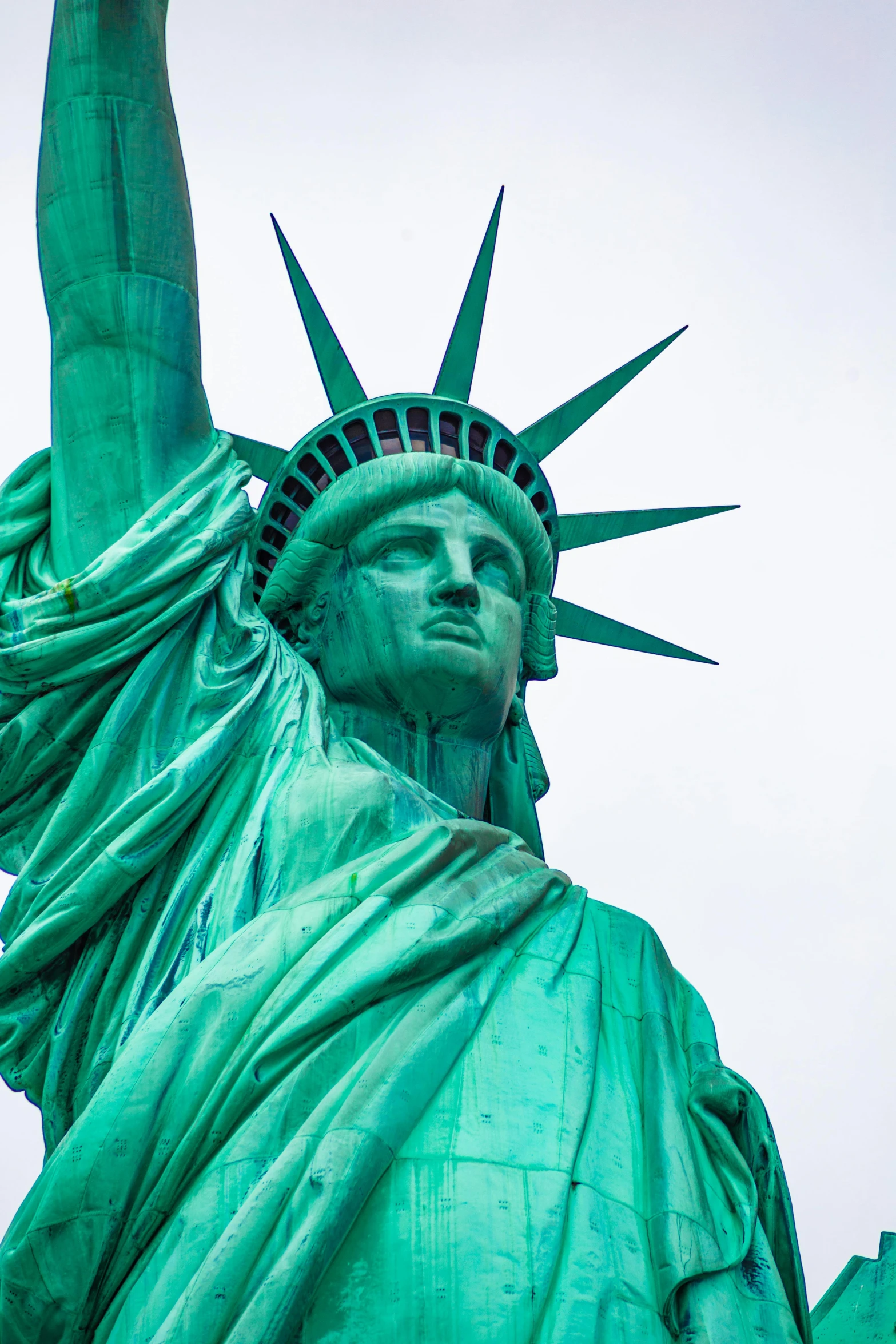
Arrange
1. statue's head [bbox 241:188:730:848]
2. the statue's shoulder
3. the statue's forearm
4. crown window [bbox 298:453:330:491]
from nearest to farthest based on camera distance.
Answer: the statue's shoulder
the statue's forearm
statue's head [bbox 241:188:730:848]
crown window [bbox 298:453:330:491]

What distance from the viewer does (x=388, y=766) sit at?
8578 mm

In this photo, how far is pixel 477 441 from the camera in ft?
31.9

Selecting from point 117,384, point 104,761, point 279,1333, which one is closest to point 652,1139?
point 279,1333

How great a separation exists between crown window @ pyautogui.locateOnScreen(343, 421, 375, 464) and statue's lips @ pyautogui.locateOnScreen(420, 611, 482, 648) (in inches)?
40.8

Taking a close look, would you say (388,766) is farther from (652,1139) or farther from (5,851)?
(652,1139)

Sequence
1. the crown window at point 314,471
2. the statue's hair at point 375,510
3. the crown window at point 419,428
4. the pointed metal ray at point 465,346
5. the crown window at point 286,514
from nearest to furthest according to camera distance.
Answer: the statue's hair at point 375,510 < the crown window at point 419,428 < the crown window at point 314,471 < the crown window at point 286,514 < the pointed metal ray at point 465,346

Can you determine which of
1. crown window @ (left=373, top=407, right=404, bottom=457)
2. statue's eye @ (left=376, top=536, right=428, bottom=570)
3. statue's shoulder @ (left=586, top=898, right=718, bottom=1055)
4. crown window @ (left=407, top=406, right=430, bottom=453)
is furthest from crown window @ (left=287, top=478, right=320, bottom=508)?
statue's shoulder @ (left=586, top=898, right=718, bottom=1055)

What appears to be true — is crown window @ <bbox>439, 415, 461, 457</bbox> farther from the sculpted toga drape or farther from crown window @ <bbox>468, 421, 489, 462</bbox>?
the sculpted toga drape

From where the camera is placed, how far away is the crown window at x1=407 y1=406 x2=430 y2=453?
9570mm

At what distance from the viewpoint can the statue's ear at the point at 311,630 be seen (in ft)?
30.6

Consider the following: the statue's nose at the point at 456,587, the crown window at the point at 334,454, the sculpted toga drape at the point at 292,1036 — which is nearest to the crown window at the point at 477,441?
the crown window at the point at 334,454

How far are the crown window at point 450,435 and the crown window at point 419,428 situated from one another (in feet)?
0.19

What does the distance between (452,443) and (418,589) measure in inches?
38.1

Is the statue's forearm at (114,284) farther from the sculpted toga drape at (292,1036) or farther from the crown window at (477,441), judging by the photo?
the crown window at (477,441)
